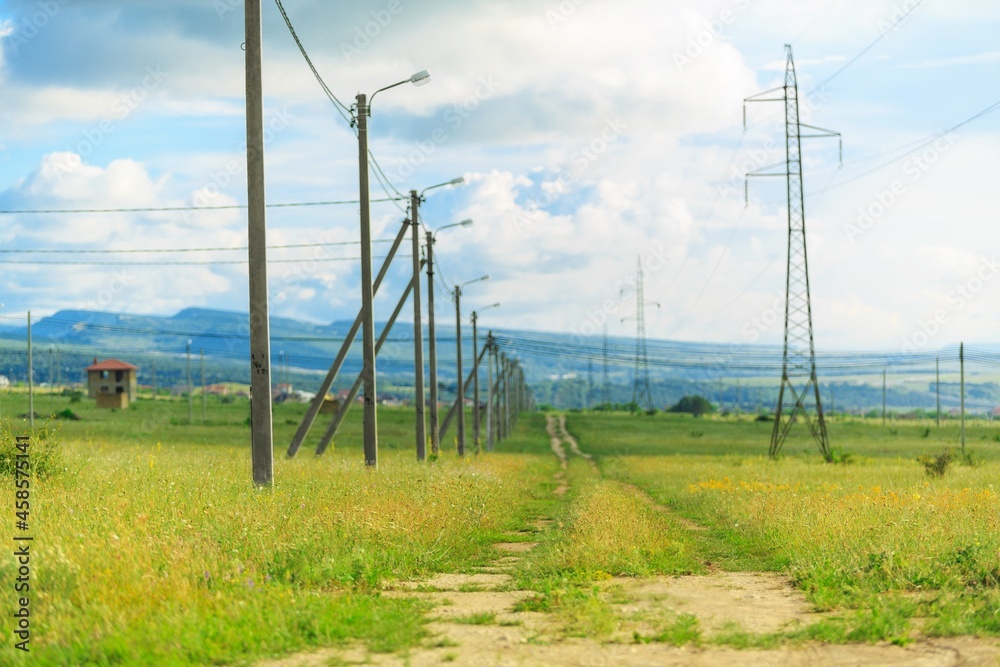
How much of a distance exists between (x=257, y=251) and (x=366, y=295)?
31.3ft

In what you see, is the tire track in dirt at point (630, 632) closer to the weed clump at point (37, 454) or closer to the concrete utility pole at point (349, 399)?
the weed clump at point (37, 454)

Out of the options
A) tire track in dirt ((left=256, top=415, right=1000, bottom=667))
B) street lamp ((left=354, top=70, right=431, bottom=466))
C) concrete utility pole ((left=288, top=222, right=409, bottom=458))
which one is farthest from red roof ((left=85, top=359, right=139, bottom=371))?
tire track in dirt ((left=256, top=415, right=1000, bottom=667))

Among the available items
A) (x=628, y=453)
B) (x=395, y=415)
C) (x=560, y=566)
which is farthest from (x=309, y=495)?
(x=395, y=415)

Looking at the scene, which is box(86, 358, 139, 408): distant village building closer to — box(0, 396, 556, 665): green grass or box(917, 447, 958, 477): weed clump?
box(917, 447, 958, 477): weed clump

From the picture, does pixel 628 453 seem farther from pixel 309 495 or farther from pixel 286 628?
pixel 286 628

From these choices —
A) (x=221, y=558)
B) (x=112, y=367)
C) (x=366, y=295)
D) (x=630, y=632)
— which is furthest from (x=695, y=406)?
(x=630, y=632)

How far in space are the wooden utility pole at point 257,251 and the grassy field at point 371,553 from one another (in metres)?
0.85

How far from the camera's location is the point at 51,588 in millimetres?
8508

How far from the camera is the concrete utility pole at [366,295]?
80.4 ft

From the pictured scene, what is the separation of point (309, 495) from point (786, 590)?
7.56 m

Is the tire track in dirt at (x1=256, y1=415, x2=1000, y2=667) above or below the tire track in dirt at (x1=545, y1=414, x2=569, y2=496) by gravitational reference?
above

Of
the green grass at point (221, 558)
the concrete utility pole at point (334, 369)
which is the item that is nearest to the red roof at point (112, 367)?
the concrete utility pole at point (334, 369)

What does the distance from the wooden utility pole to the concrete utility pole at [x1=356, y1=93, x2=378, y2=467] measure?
818cm

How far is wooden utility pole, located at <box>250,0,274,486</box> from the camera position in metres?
15.7
